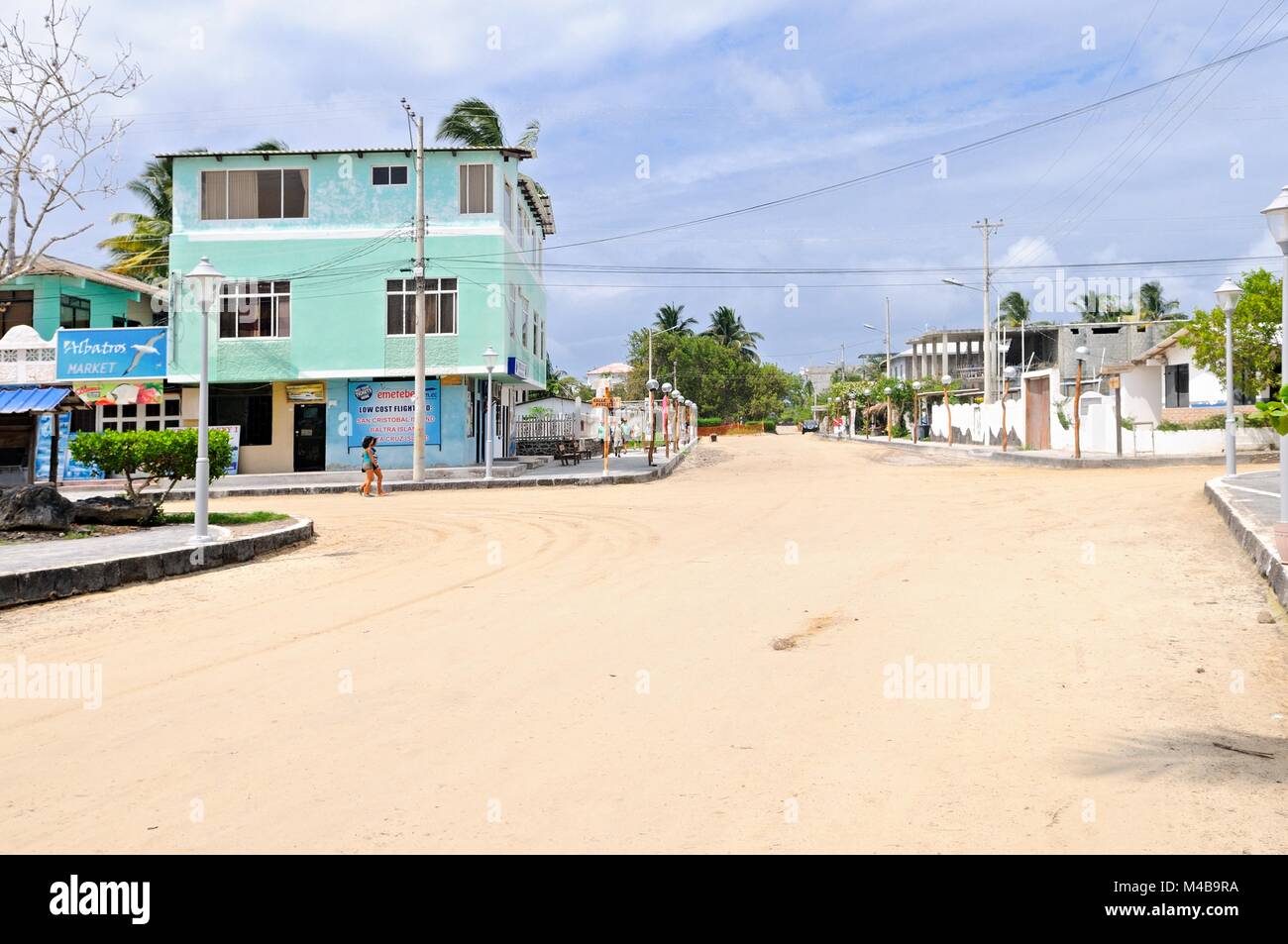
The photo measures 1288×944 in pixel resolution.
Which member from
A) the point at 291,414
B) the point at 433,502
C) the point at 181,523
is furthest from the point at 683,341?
the point at 181,523

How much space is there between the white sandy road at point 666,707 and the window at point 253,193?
23790 mm

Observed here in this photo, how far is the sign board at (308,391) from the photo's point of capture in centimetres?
3300

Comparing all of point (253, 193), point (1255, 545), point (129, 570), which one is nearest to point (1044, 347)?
point (253, 193)

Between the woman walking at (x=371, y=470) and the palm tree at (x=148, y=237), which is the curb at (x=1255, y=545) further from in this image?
the palm tree at (x=148, y=237)

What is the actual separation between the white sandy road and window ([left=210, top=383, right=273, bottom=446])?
904 inches

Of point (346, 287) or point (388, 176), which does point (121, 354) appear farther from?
point (388, 176)

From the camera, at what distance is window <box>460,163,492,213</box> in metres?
32.0

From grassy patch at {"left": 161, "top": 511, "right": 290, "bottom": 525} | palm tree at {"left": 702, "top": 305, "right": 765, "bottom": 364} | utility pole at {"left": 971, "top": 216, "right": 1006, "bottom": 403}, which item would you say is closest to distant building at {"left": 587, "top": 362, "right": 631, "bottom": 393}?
palm tree at {"left": 702, "top": 305, "right": 765, "bottom": 364}

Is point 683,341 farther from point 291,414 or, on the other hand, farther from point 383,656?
point 383,656

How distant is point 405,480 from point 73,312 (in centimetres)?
1440

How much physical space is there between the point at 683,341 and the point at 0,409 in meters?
77.5

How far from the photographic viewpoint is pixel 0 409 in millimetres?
14867

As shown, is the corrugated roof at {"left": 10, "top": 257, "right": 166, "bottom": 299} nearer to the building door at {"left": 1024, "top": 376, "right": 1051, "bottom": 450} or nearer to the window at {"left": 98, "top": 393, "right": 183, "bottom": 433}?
the window at {"left": 98, "top": 393, "right": 183, "bottom": 433}

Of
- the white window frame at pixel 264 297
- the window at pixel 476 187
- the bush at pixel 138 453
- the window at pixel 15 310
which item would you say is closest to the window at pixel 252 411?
the white window frame at pixel 264 297
